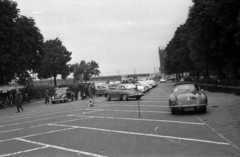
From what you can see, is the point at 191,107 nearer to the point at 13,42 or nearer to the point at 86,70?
the point at 13,42

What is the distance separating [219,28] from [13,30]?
2228 cm

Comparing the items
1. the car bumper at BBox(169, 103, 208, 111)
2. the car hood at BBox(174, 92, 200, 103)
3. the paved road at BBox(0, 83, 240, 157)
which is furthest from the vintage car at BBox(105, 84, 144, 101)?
the paved road at BBox(0, 83, 240, 157)

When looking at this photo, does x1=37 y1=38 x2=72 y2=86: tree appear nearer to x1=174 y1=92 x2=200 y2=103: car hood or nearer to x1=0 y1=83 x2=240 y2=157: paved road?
x1=174 y1=92 x2=200 y2=103: car hood

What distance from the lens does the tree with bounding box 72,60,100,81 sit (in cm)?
10325

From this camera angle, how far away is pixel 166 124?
10969 mm

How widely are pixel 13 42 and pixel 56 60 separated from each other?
127ft

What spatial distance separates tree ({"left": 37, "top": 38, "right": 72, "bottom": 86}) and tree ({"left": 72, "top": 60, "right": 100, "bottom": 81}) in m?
23.0

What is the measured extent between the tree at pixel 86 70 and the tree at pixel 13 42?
201ft

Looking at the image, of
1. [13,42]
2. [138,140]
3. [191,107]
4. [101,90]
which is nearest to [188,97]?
[191,107]

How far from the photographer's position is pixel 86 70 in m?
111

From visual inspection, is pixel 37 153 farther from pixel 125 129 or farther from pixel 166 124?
pixel 166 124

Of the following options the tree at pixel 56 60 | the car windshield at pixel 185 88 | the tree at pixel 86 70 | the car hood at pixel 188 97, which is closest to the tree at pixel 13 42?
the car windshield at pixel 185 88

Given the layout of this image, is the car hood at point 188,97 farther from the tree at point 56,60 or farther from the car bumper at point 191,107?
the tree at point 56,60

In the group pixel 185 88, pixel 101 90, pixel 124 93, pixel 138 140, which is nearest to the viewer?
pixel 138 140
